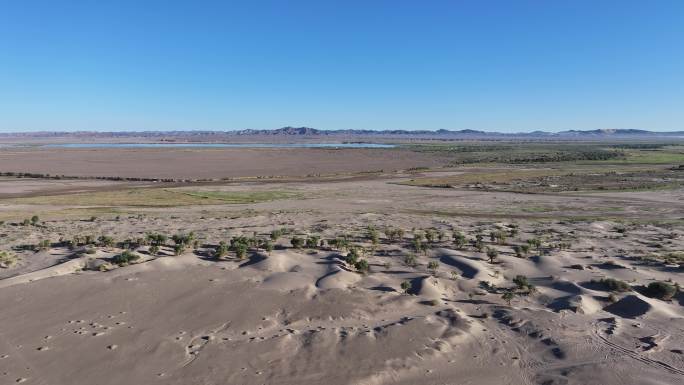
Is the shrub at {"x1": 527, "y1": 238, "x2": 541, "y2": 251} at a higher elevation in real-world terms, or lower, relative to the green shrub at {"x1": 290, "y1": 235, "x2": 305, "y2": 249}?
lower

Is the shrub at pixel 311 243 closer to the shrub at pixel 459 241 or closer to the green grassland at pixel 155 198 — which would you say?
the shrub at pixel 459 241

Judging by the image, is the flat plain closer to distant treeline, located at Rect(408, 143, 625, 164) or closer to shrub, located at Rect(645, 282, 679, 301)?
shrub, located at Rect(645, 282, 679, 301)

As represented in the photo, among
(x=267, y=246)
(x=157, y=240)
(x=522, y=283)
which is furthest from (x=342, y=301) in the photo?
(x=157, y=240)

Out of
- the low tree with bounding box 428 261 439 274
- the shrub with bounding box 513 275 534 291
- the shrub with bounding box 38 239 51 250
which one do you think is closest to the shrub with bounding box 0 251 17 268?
the shrub with bounding box 38 239 51 250

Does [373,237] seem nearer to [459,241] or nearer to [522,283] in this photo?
[459,241]

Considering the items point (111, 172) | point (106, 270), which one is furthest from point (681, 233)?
point (111, 172)

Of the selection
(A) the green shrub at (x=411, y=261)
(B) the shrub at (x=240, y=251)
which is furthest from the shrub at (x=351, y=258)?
(B) the shrub at (x=240, y=251)

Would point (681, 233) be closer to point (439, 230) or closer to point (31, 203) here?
point (439, 230)
